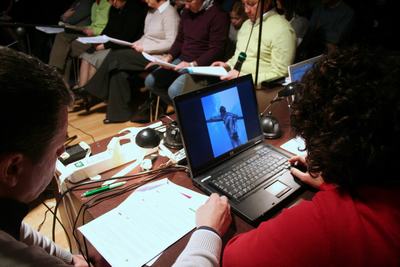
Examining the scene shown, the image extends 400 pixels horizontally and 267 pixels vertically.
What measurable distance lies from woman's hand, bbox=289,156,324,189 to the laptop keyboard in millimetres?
28

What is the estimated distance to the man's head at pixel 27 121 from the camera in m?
0.50

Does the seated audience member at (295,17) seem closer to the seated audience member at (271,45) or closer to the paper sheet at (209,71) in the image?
the seated audience member at (271,45)

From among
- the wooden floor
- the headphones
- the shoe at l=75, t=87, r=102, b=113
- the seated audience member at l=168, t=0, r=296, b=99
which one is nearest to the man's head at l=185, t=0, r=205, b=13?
the seated audience member at l=168, t=0, r=296, b=99

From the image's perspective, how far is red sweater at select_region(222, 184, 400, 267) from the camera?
0.54 metres

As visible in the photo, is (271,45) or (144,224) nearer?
(144,224)

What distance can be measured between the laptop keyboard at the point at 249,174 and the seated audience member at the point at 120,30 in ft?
8.47

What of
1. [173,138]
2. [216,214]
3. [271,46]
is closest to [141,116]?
[271,46]

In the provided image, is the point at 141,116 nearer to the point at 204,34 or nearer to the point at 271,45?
the point at 204,34

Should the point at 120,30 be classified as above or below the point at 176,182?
above

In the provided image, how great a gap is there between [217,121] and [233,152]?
0.13 m

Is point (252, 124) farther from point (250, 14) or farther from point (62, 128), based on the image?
point (250, 14)

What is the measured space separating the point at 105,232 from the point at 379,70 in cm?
76

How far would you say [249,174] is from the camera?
0.99 m

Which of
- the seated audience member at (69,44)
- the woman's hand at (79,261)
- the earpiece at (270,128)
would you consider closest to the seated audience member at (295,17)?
the earpiece at (270,128)
